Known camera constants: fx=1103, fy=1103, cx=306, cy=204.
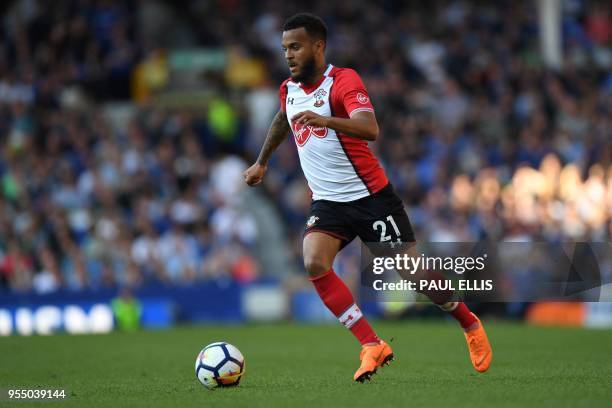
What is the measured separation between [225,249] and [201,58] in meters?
6.17

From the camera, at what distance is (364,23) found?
2380cm

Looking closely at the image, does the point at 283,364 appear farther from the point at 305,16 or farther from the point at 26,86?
the point at 26,86

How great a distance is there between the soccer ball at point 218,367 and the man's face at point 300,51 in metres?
2.08

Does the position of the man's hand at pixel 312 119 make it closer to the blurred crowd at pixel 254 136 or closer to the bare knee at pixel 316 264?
the bare knee at pixel 316 264

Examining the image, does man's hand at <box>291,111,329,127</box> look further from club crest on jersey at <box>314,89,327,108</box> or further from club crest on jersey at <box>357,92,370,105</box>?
club crest on jersey at <box>314,89,327,108</box>

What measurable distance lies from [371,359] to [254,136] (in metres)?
13.8

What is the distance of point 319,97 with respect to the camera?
803cm

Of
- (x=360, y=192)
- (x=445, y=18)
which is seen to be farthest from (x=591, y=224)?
(x=360, y=192)

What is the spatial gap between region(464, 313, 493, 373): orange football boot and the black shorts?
0.93 meters

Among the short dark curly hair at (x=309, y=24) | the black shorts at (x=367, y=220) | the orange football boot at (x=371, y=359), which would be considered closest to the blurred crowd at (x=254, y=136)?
the black shorts at (x=367, y=220)

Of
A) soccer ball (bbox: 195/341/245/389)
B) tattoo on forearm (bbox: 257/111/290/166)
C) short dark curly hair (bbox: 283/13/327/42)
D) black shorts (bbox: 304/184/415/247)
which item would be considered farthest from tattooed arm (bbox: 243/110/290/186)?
soccer ball (bbox: 195/341/245/389)

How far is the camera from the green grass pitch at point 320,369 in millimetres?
7109

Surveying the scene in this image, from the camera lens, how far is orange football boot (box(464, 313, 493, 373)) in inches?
329

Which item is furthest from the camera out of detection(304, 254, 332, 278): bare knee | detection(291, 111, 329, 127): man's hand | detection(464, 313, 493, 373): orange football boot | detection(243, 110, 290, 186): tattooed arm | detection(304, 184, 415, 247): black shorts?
detection(243, 110, 290, 186): tattooed arm
